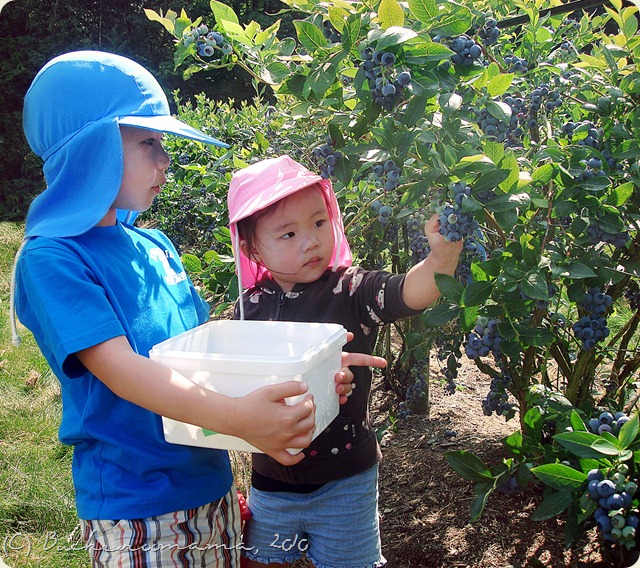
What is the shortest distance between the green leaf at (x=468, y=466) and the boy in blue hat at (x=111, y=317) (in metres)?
0.39

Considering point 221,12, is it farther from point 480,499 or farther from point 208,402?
point 480,499

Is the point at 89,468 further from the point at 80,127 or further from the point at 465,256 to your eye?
the point at 465,256

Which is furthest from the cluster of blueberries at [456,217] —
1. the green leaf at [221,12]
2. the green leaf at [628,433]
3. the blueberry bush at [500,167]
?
the green leaf at [221,12]

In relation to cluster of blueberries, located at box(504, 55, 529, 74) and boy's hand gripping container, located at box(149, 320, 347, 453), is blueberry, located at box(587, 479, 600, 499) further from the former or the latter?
cluster of blueberries, located at box(504, 55, 529, 74)

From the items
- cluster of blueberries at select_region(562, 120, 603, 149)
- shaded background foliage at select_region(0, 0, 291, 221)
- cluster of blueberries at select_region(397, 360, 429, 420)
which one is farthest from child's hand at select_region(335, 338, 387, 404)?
shaded background foliage at select_region(0, 0, 291, 221)

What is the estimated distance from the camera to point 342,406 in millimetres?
1526

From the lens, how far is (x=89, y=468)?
1376 mm

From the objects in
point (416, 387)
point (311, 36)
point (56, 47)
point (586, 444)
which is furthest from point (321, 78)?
point (56, 47)

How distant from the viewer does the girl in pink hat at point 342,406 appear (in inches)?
59.2

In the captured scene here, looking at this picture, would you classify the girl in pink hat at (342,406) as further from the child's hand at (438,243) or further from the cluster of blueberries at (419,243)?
the cluster of blueberries at (419,243)

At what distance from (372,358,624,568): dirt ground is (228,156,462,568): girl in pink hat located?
48 centimetres

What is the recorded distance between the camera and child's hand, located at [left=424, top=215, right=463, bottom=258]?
1315mm

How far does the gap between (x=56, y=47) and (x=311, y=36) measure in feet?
46.1

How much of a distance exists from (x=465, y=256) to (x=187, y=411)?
2.71ft
